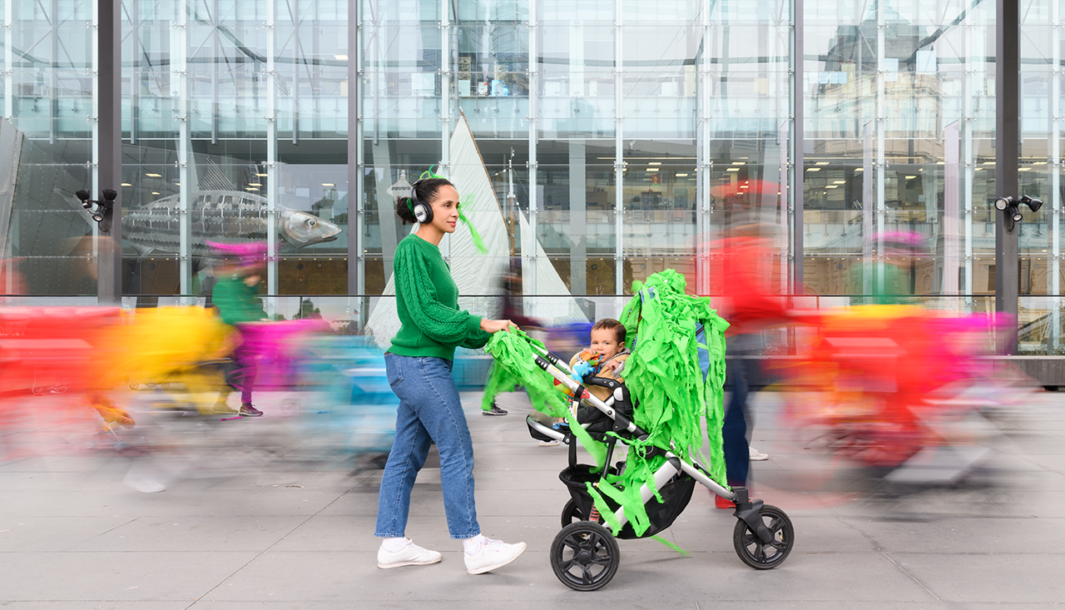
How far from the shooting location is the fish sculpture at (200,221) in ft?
64.4

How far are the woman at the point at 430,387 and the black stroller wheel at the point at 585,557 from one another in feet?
0.93

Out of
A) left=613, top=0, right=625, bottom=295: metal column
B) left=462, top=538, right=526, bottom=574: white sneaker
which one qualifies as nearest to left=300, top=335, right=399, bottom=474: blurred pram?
left=462, top=538, right=526, bottom=574: white sneaker

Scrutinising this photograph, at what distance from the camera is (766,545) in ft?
12.7

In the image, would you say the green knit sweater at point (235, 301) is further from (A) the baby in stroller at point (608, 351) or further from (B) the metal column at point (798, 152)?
(B) the metal column at point (798, 152)

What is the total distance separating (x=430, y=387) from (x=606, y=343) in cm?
164

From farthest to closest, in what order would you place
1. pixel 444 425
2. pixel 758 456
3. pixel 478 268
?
pixel 478 268 < pixel 758 456 < pixel 444 425

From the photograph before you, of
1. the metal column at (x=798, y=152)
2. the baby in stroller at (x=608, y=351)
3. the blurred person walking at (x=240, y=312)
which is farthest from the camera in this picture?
the metal column at (x=798, y=152)

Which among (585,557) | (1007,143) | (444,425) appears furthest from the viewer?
(1007,143)

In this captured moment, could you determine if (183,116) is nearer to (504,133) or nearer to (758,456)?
(504,133)

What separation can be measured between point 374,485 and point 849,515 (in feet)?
10.5

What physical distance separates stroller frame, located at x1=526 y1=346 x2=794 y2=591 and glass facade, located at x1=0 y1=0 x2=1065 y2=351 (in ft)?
50.1

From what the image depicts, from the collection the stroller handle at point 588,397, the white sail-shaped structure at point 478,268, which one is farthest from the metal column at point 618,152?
the stroller handle at point 588,397

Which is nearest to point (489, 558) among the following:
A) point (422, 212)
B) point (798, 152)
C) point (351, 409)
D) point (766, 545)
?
point (766, 545)

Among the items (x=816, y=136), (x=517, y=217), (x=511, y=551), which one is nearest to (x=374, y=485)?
(x=511, y=551)
